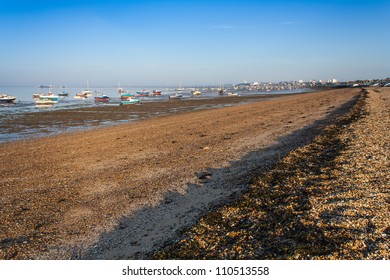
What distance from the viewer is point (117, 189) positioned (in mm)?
9297

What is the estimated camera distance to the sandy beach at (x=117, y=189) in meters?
6.19

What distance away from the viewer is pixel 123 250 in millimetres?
5762

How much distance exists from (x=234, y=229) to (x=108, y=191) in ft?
17.0

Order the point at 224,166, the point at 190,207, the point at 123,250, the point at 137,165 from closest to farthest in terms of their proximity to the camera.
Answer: the point at 123,250 → the point at 190,207 → the point at 224,166 → the point at 137,165

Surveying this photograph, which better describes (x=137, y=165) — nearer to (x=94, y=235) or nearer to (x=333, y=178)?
(x=94, y=235)

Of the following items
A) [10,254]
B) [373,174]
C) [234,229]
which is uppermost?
[373,174]

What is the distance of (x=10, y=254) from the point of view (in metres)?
5.79

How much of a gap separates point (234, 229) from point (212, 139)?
1171cm

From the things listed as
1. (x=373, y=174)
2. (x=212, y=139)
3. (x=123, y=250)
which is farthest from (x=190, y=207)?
(x=212, y=139)

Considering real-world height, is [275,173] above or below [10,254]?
above

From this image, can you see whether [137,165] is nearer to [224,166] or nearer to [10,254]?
[224,166]

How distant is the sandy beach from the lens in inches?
244
